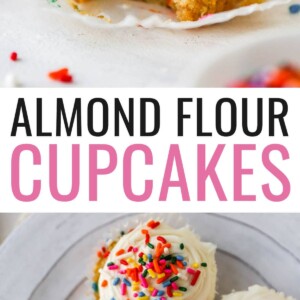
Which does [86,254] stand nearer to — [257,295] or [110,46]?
[257,295]

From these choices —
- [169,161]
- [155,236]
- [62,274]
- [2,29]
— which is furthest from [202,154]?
[2,29]

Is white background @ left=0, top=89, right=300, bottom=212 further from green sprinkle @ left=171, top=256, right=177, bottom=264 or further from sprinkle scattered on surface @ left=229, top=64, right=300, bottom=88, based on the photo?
green sprinkle @ left=171, top=256, right=177, bottom=264

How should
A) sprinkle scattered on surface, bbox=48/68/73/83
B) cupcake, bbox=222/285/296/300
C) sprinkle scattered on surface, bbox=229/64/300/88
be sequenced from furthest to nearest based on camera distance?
sprinkle scattered on surface, bbox=48/68/73/83 → sprinkle scattered on surface, bbox=229/64/300/88 → cupcake, bbox=222/285/296/300

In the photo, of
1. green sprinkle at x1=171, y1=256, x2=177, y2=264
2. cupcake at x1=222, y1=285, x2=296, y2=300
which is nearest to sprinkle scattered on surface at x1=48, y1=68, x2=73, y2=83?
green sprinkle at x1=171, y1=256, x2=177, y2=264

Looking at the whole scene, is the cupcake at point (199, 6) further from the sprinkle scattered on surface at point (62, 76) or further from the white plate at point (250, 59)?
the white plate at point (250, 59)

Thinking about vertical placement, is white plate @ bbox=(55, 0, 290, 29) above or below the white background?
above

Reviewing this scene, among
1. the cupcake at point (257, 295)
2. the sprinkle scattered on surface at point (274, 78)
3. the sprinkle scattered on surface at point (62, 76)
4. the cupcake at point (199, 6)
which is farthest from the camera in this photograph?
the cupcake at point (199, 6)

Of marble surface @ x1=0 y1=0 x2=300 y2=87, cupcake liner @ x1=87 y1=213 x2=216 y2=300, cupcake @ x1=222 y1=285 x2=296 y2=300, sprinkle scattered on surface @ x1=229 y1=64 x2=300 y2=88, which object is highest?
marble surface @ x1=0 y1=0 x2=300 y2=87

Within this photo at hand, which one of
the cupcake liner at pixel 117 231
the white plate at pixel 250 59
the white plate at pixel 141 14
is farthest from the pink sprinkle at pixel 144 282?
the white plate at pixel 141 14
